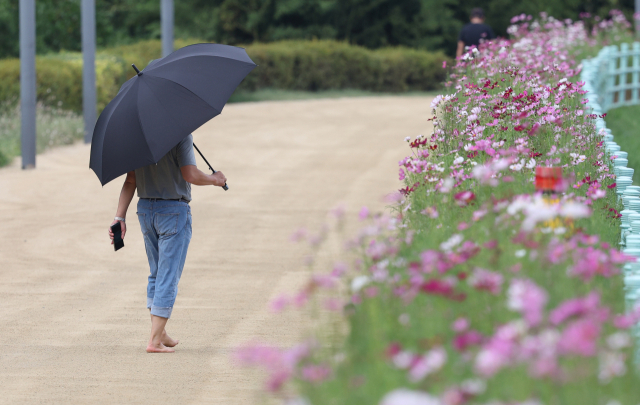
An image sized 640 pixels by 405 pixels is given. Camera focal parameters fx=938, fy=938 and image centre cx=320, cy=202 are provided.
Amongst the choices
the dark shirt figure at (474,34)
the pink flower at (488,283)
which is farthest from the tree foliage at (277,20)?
the pink flower at (488,283)

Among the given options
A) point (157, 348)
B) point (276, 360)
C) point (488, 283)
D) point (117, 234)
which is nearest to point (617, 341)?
point (488, 283)

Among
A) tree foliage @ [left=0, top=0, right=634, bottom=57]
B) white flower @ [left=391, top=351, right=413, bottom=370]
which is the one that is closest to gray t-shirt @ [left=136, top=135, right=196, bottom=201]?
white flower @ [left=391, top=351, right=413, bottom=370]

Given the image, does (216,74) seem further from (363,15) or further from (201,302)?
(363,15)

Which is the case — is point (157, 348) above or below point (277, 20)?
below

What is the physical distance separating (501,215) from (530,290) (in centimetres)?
143

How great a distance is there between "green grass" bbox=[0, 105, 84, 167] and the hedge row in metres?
0.33

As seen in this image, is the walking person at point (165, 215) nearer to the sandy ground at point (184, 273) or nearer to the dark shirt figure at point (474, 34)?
the sandy ground at point (184, 273)

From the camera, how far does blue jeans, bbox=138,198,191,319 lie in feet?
18.6

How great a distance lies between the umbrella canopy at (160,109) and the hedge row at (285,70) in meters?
13.1

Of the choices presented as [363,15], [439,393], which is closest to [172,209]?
[439,393]

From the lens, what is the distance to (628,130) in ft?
48.8

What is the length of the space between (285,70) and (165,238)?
81.2 ft

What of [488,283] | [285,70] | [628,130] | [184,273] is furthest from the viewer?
[285,70]

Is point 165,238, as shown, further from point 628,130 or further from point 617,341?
point 628,130
